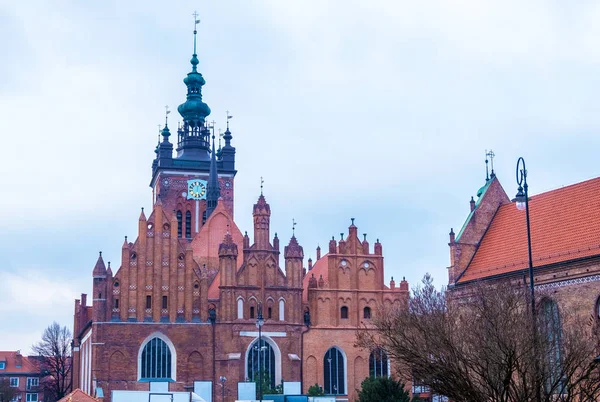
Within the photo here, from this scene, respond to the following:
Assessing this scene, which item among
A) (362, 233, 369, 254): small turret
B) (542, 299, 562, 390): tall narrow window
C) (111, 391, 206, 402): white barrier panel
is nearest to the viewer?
(542, 299, 562, 390): tall narrow window

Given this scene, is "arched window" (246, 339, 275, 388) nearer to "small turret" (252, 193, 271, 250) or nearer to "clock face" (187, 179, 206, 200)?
"small turret" (252, 193, 271, 250)

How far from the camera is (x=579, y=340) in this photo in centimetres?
3438

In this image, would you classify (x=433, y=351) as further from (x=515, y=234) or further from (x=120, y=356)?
(x=120, y=356)

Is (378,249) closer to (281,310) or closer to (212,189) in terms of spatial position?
(281,310)

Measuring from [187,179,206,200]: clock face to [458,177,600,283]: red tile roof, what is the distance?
125ft

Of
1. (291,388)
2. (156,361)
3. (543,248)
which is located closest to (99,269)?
(156,361)

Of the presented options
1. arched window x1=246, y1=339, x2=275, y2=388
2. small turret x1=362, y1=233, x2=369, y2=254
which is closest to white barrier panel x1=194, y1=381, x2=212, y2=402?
arched window x1=246, y1=339, x2=275, y2=388

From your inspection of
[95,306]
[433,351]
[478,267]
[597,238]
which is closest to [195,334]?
[95,306]

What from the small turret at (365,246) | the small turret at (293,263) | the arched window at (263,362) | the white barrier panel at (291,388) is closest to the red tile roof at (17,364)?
the arched window at (263,362)

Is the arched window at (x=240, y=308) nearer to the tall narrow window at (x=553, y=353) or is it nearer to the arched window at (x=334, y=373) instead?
the arched window at (x=334, y=373)

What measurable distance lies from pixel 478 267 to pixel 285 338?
1469 centimetres

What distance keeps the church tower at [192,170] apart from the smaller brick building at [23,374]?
34.4 m

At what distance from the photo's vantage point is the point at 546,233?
185 feet

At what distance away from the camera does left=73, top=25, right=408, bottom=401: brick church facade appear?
6488 cm
